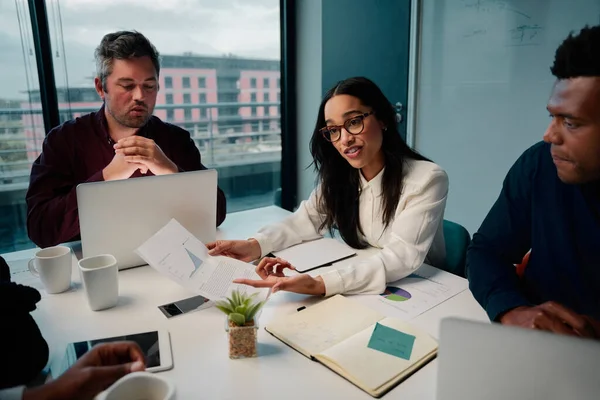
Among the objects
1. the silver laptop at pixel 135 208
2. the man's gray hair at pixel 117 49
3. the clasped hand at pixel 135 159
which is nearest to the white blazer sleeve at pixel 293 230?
the silver laptop at pixel 135 208

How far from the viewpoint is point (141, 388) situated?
0.71 meters

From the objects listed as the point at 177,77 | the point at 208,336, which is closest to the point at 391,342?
the point at 208,336

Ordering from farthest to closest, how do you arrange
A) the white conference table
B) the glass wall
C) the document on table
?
the glass wall → the document on table → the white conference table

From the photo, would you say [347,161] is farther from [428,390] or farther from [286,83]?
[286,83]

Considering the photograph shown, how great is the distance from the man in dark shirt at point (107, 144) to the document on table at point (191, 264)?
0.44 meters

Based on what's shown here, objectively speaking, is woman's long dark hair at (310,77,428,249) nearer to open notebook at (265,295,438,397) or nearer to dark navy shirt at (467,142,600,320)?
dark navy shirt at (467,142,600,320)

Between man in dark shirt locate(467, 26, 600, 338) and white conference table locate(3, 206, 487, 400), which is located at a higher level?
man in dark shirt locate(467, 26, 600, 338)

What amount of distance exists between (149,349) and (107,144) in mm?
1241

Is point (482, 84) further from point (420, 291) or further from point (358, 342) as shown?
point (358, 342)

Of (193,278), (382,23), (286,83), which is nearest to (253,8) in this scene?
(286,83)

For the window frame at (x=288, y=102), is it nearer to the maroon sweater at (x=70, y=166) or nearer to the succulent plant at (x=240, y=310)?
the maroon sweater at (x=70, y=166)

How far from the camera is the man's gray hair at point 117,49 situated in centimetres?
183

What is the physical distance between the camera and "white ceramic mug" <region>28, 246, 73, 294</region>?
123 centimetres

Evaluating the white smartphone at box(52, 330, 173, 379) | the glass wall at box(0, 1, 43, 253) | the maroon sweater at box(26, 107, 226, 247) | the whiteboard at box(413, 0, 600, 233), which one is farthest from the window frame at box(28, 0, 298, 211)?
the white smartphone at box(52, 330, 173, 379)
